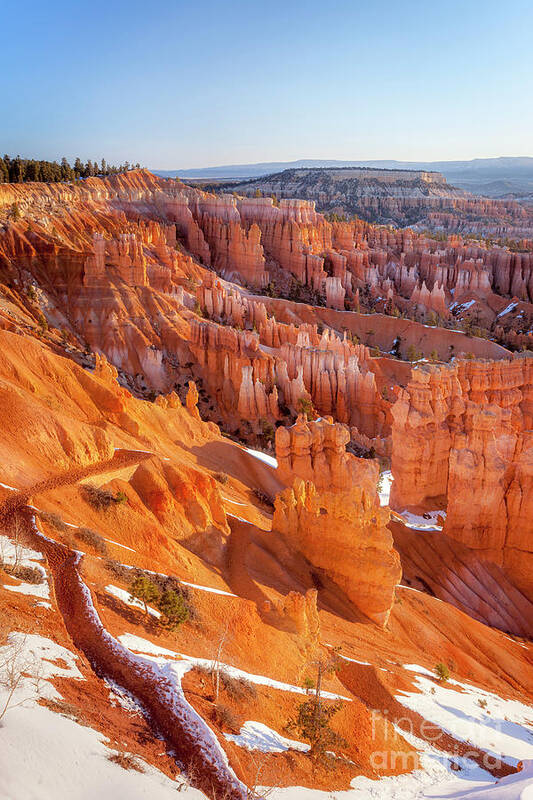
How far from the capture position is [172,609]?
31.4 feet

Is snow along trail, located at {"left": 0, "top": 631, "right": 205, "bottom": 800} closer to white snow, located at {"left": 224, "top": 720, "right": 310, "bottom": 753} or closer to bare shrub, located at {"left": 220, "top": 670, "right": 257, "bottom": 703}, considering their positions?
white snow, located at {"left": 224, "top": 720, "right": 310, "bottom": 753}

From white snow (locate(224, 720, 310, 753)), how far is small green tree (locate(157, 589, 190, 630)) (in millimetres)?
1994

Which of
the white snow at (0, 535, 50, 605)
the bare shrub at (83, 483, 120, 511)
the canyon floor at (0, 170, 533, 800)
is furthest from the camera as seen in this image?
the bare shrub at (83, 483, 120, 511)

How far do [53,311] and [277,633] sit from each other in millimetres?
38486

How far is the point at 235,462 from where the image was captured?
74.1 feet

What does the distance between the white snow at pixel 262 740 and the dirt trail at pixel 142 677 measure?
0.61 meters

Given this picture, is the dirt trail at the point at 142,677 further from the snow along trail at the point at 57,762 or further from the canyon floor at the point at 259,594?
the snow along trail at the point at 57,762

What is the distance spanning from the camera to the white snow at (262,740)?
25.2ft

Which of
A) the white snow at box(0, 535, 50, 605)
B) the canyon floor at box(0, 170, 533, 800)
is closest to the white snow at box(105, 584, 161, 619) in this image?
the canyon floor at box(0, 170, 533, 800)

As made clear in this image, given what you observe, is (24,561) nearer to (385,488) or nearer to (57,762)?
(57,762)

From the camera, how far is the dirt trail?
6.78 m

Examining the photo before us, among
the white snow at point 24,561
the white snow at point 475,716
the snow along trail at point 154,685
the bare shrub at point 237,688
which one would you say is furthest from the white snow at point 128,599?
the white snow at point 475,716

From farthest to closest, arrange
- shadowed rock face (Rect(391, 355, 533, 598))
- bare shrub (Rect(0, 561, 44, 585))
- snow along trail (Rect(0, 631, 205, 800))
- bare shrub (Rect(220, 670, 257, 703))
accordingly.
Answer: shadowed rock face (Rect(391, 355, 533, 598)) < bare shrub (Rect(0, 561, 44, 585)) < bare shrub (Rect(220, 670, 257, 703)) < snow along trail (Rect(0, 631, 205, 800))

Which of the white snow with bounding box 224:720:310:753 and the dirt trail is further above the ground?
the dirt trail
